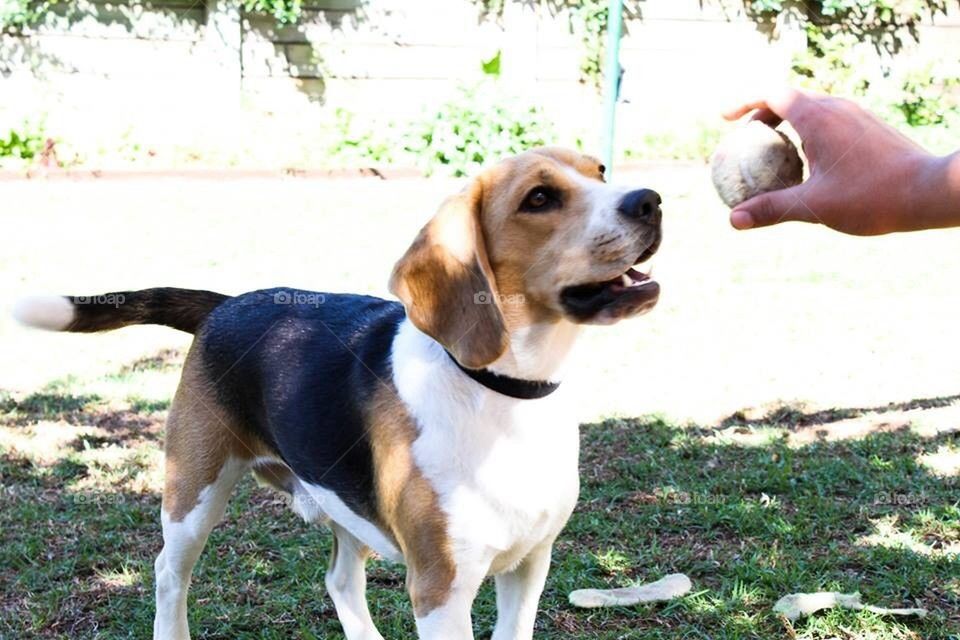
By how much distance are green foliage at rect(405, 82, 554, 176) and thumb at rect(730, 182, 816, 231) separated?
929cm

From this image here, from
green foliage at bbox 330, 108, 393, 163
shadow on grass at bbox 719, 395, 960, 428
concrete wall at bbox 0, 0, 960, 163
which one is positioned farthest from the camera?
green foliage at bbox 330, 108, 393, 163

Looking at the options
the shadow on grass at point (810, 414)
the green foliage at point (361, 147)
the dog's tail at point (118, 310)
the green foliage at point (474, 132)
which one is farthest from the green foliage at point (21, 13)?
the dog's tail at point (118, 310)

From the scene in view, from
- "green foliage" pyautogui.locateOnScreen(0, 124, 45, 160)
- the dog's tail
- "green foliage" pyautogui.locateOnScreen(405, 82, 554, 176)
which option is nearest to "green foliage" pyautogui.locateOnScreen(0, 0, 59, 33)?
"green foliage" pyautogui.locateOnScreen(0, 124, 45, 160)

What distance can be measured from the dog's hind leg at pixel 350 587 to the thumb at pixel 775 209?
183cm

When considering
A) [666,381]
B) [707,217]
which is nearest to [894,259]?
[707,217]

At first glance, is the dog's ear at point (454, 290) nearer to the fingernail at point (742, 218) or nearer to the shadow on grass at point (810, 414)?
the fingernail at point (742, 218)

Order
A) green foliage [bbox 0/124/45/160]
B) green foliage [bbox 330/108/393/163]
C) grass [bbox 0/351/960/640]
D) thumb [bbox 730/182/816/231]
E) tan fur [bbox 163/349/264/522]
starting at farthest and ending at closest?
green foliage [bbox 330/108/393/163]
green foliage [bbox 0/124/45/160]
grass [bbox 0/351/960/640]
tan fur [bbox 163/349/264/522]
thumb [bbox 730/182/816/231]

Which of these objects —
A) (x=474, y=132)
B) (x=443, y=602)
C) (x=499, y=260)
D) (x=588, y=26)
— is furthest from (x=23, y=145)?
(x=443, y=602)

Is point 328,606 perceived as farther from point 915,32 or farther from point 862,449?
point 915,32

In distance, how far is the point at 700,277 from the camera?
9.55 meters

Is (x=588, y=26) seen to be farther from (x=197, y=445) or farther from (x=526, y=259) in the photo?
(x=526, y=259)

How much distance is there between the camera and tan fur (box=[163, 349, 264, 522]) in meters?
3.82

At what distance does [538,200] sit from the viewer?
3.13 meters

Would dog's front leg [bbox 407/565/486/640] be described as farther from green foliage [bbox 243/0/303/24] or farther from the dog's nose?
green foliage [bbox 243/0/303/24]
